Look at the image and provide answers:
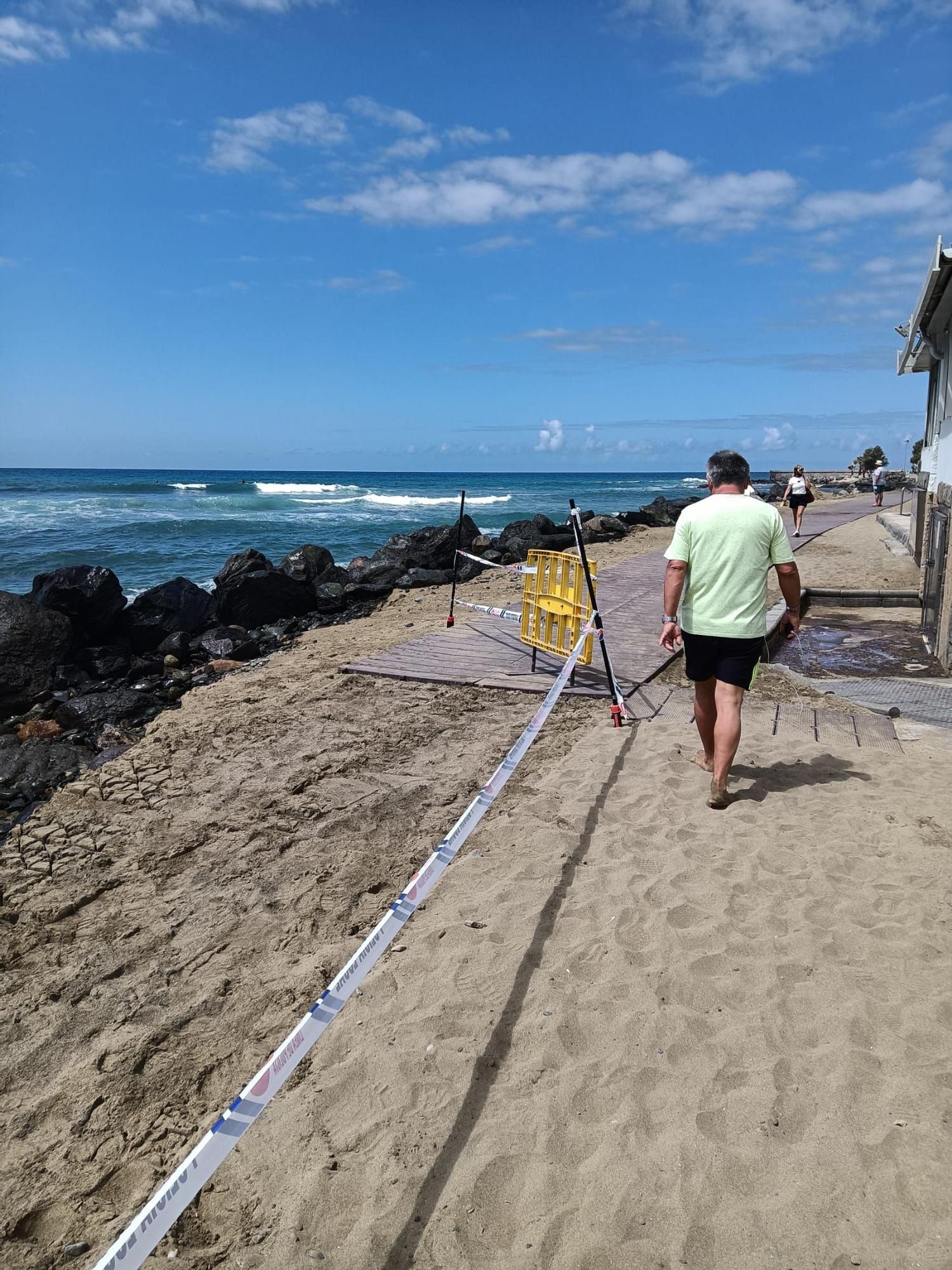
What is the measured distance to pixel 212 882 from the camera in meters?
4.21

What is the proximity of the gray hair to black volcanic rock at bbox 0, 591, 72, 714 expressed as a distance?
767 cm

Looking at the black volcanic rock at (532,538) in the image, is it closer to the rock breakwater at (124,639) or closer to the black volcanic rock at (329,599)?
the rock breakwater at (124,639)

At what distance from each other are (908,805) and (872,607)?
25.1 ft

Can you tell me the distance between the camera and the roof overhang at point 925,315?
9516 mm

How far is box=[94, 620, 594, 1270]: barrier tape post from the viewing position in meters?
1.66

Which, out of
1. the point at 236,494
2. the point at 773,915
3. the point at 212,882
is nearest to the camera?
the point at 773,915

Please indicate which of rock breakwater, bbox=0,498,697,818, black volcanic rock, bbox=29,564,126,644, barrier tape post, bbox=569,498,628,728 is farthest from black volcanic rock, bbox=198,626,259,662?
barrier tape post, bbox=569,498,628,728

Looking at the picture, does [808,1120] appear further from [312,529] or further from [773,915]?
[312,529]

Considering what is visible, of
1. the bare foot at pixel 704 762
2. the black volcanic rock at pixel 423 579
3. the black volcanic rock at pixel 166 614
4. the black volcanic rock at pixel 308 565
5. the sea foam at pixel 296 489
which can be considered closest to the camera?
the bare foot at pixel 704 762

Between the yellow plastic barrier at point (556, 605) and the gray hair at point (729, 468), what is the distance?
212 centimetres

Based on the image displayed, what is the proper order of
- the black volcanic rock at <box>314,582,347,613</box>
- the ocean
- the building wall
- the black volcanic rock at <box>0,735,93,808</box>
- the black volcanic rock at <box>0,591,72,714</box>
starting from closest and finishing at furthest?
1. the black volcanic rock at <box>0,735,93,808</box>
2. the building wall
3. the black volcanic rock at <box>0,591,72,714</box>
4. the black volcanic rock at <box>314,582,347,613</box>
5. the ocean

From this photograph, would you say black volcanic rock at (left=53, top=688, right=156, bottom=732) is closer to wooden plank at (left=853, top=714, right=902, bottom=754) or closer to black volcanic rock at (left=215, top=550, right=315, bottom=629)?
black volcanic rock at (left=215, top=550, right=315, bottom=629)

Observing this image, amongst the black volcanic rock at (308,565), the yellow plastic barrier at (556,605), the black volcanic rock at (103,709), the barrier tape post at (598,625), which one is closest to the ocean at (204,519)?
the black volcanic rock at (308,565)

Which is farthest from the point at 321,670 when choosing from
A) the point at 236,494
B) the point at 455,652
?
the point at 236,494
